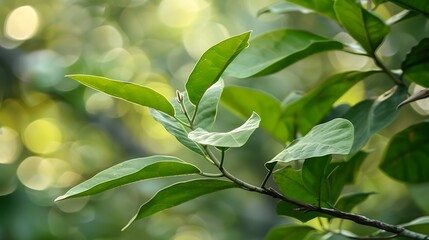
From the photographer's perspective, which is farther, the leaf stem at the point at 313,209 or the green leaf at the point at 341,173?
the green leaf at the point at 341,173

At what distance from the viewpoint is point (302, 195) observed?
0.63m

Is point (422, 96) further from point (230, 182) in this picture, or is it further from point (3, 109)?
point (3, 109)

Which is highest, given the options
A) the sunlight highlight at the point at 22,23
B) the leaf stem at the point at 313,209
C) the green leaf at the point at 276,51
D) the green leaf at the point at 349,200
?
the green leaf at the point at 276,51

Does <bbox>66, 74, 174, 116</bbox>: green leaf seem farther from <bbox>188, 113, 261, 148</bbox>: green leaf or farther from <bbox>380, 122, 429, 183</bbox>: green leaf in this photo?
<bbox>380, 122, 429, 183</bbox>: green leaf

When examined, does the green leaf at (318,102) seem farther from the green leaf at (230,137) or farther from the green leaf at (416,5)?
the green leaf at (230,137)

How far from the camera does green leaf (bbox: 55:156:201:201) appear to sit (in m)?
0.56

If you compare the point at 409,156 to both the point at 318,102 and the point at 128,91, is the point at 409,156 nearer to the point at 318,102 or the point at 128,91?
the point at 318,102

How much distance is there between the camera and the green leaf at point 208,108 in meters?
0.61

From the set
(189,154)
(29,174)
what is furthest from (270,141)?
(29,174)

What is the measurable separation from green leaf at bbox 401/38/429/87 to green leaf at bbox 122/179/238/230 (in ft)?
0.84

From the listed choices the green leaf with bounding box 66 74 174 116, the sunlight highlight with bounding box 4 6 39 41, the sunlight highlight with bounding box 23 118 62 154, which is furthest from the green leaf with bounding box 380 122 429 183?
the sunlight highlight with bounding box 23 118 62 154

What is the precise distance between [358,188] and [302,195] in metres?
2.03

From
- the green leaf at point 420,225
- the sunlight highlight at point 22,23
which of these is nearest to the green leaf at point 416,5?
the green leaf at point 420,225

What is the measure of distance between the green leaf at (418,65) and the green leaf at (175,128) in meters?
0.27
